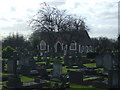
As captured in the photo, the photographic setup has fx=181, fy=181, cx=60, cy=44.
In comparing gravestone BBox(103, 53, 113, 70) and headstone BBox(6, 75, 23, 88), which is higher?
gravestone BBox(103, 53, 113, 70)

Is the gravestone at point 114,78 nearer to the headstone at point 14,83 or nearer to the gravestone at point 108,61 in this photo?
the headstone at point 14,83

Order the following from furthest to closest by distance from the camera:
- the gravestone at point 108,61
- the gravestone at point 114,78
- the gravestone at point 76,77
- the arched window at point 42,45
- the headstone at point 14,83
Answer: the arched window at point 42,45
the gravestone at point 108,61
the gravestone at point 76,77
the headstone at point 14,83
the gravestone at point 114,78

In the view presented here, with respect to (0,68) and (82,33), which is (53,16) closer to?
(82,33)

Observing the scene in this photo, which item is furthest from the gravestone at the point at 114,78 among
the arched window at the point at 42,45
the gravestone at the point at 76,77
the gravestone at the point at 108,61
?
the arched window at the point at 42,45

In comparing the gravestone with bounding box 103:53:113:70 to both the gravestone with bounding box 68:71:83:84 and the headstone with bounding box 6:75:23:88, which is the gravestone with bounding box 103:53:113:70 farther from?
the headstone with bounding box 6:75:23:88

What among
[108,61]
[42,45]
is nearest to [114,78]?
[108,61]

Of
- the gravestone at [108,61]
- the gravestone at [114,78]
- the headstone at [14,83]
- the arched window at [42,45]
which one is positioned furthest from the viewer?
the arched window at [42,45]

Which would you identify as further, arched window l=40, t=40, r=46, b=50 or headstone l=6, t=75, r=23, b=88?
arched window l=40, t=40, r=46, b=50

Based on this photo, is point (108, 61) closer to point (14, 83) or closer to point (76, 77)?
point (76, 77)

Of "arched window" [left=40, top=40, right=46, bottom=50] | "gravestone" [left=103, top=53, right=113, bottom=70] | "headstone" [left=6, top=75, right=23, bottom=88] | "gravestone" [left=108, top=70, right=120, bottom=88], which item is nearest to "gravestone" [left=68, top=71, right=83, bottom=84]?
"gravestone" [left=108, top=70, right=120, bottom=88]

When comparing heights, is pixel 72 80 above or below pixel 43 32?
below

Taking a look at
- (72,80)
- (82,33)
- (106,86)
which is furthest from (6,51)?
(106,86)

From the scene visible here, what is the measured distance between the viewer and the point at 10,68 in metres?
17.6

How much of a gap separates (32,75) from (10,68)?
2768 mm
